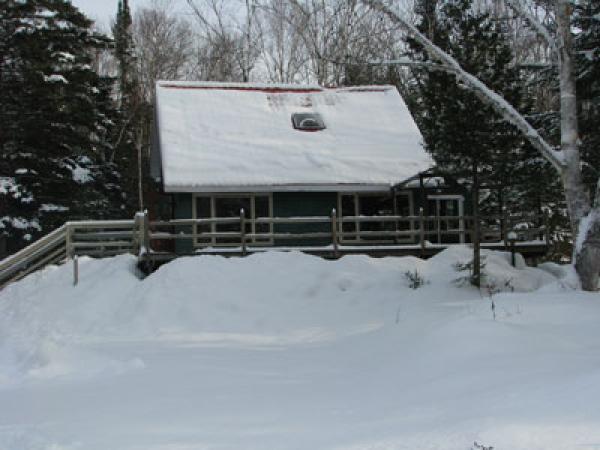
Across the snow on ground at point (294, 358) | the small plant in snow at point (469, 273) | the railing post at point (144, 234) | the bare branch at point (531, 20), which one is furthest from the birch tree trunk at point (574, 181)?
A: the railing post at point (144, 234)

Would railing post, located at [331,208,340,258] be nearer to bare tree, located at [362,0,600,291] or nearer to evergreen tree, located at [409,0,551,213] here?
evergreen tree, located at [409,0,551,213]

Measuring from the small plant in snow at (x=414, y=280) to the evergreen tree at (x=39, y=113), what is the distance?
Answer: 16180 mm

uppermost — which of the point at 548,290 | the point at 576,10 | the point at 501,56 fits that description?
the point at 576,10

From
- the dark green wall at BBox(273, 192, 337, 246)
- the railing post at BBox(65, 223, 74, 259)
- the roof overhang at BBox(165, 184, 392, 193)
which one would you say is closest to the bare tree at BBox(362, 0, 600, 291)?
the roof overhang at BBox(165, 184, 392, 193)

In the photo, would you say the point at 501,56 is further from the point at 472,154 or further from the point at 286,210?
the point at 286,210

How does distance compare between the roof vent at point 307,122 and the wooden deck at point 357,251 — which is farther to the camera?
the roof vent at point 307,122

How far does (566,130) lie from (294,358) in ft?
21.3

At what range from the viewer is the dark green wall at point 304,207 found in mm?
18250

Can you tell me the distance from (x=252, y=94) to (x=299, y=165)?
5461 millimetres

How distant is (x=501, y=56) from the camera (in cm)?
1244

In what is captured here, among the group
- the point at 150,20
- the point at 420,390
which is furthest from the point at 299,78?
the point at 420,390

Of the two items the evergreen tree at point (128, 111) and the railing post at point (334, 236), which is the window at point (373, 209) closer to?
the railing post at point (334, 236)

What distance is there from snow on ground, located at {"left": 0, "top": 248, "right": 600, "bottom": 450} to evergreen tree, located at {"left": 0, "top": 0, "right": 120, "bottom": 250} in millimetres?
10240

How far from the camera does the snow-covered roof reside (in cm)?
1761
